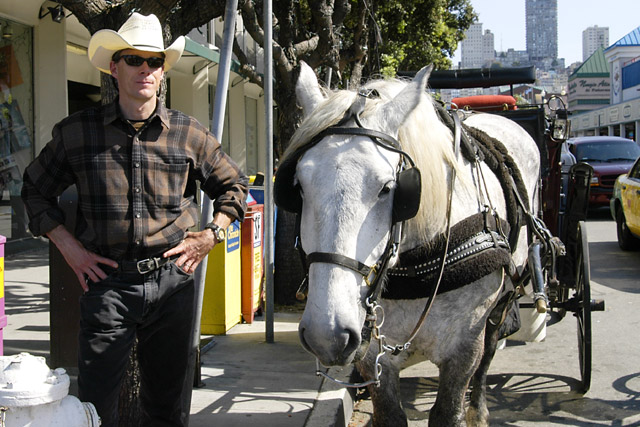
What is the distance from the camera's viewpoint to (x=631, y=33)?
2325 inches

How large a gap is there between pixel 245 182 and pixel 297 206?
23.0 inches

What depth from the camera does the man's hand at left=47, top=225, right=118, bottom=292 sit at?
2729 mm

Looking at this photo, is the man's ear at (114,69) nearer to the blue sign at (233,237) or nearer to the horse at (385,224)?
the horse at (385,224)

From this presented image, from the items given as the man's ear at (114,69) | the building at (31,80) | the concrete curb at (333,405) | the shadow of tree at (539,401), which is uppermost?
the building at (31,80)

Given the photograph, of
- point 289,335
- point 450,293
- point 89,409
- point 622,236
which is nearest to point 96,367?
point 89,409

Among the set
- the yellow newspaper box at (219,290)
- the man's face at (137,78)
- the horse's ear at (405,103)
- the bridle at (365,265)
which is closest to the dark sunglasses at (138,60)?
the man's face at (137,78)

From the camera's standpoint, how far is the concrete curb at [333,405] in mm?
4160

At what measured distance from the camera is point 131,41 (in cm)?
284

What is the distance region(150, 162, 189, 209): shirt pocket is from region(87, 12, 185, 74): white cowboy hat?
0.51m

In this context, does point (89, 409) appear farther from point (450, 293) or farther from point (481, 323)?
point (481, 323)

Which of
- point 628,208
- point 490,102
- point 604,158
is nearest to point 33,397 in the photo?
point 490,102

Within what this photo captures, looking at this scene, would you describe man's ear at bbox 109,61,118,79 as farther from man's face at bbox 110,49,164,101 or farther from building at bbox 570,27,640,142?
building at bbox 570,27,640,142

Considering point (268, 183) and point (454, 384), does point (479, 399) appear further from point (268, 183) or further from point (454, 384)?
point (268, 183)

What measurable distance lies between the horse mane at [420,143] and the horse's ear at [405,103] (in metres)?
0.04
